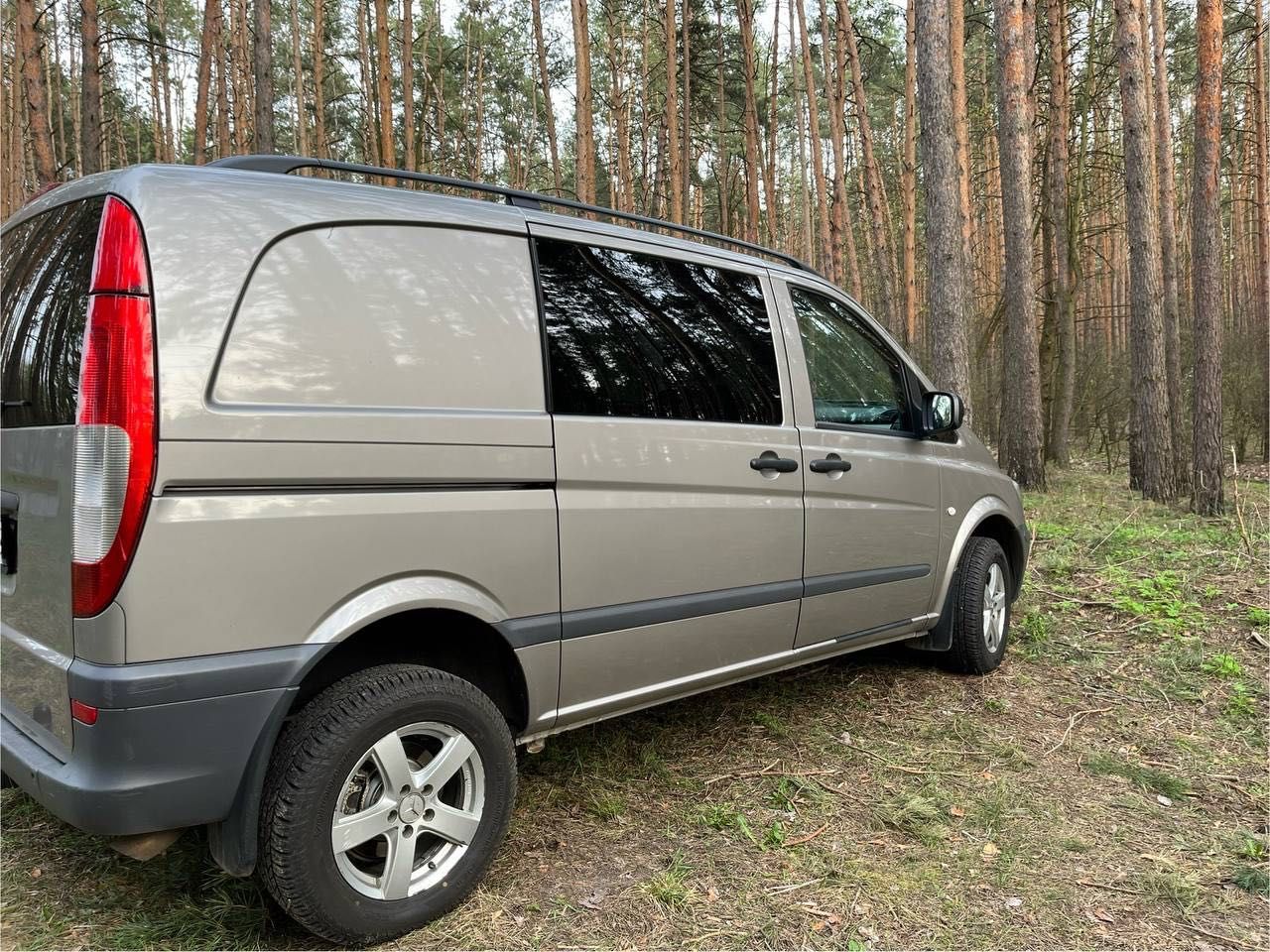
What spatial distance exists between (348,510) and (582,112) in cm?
1177

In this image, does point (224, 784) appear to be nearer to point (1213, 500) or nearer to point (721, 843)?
point (721, 843)

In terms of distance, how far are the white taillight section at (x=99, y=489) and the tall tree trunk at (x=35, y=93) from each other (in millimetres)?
7837

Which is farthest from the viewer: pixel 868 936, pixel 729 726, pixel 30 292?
pixel 729 726

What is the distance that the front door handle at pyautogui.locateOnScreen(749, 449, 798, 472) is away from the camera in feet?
10.3

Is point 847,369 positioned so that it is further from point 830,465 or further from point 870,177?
point 870,177

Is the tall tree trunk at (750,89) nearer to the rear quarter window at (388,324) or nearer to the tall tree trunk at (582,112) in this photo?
the tall tree trunk at (582,112)

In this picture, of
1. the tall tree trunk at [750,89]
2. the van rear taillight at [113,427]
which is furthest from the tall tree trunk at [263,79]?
the tall tree trunk at [750,89]

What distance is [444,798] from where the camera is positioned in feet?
7.90

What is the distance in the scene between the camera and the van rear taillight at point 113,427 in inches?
72.9

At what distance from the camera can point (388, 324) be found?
228cm

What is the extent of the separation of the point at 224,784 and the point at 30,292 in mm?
1380

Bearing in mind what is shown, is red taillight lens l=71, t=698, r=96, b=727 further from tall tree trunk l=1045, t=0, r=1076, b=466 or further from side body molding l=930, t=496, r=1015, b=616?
tall tree trunk l=1045, t=0, r=1076, b=466

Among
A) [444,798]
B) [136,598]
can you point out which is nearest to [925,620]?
[444,798]

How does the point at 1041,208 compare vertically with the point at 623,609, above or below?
above
